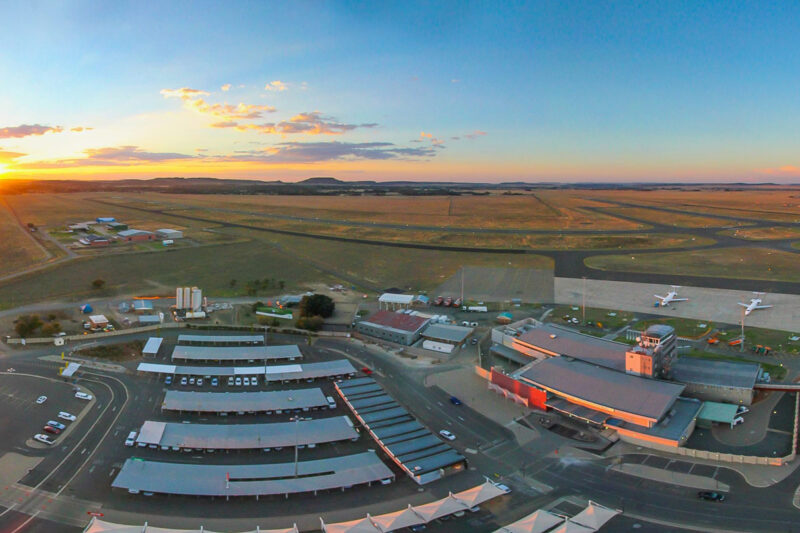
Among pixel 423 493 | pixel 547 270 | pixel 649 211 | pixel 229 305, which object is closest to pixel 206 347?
pixel 229 305

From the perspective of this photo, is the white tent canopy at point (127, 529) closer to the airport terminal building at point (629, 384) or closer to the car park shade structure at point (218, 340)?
the airport terminal building at point (629, 384)

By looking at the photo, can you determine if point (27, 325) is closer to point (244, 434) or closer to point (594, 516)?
point (244, 434)

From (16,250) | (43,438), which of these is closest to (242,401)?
(43,438)

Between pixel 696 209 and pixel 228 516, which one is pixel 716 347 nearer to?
pixel 228 516

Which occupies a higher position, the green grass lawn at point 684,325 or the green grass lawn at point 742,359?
the green grass lawn at point 684,325

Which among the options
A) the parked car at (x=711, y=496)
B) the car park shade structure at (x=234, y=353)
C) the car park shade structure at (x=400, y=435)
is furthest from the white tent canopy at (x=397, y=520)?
the car park shade structure at (x=234, y=353)

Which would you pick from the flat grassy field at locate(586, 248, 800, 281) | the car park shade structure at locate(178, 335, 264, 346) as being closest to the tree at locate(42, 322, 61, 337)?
the car park shade structure at locate(178, 335, 264, 346)
